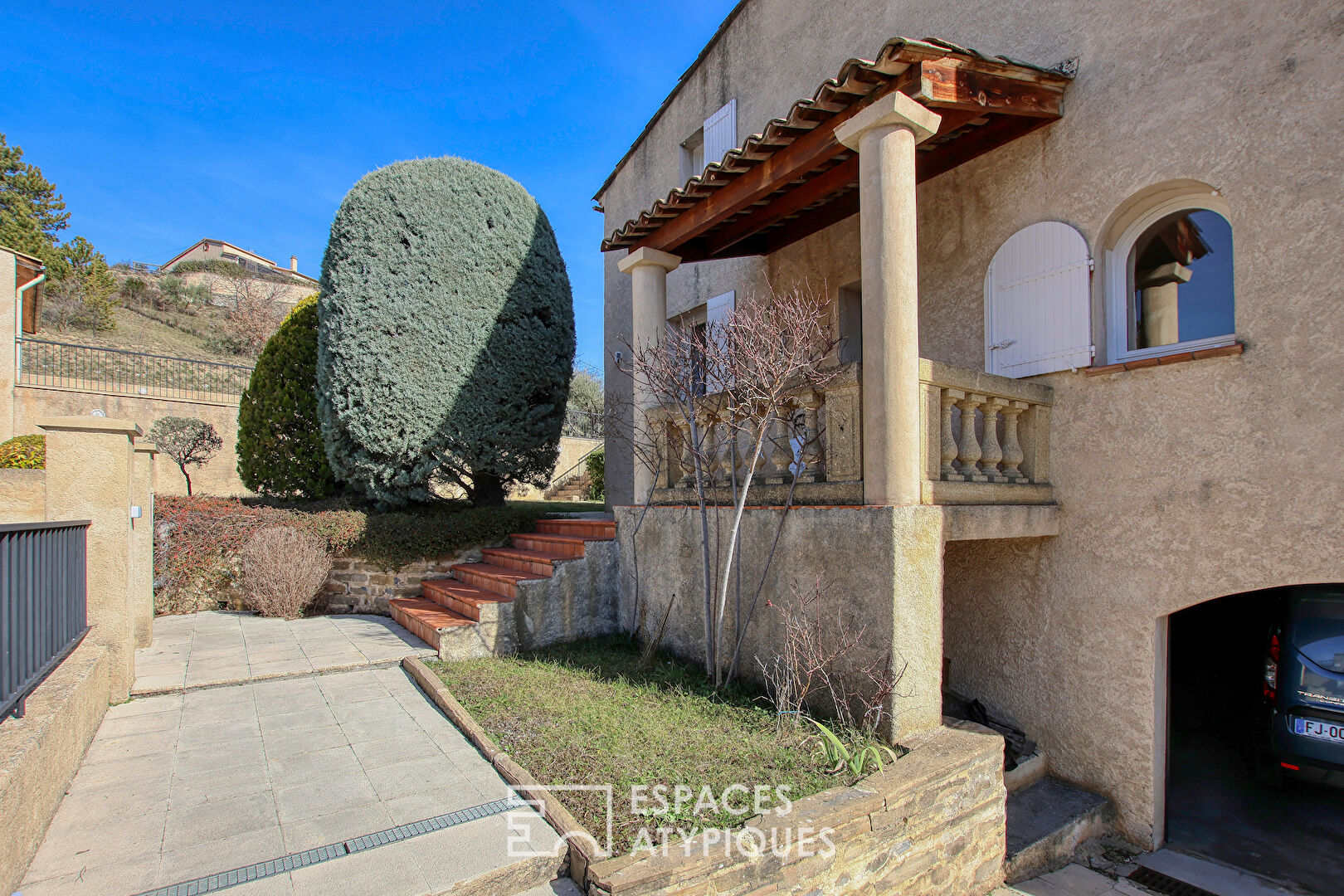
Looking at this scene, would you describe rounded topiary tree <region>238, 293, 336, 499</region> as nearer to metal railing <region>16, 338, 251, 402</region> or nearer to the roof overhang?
metal railing <region>16, 338, 251, 402</region>

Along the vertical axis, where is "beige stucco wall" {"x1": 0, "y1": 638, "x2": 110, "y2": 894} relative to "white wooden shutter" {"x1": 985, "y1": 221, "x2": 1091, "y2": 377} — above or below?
below

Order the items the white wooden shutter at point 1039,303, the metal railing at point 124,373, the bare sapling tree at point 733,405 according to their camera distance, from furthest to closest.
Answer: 1. the metal railing at point 124,373
2. the white wooden shutter at point 1039,303
3. the bare sapling tree at point 733,405

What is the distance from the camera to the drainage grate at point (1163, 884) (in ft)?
14.4

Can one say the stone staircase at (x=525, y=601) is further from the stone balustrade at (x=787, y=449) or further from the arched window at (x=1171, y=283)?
the arched window at (x=1171, y=283)

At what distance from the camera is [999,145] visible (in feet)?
19.0

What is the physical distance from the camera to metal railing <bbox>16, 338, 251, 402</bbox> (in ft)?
45.0

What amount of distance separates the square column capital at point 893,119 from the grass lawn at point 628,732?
426 centimetres

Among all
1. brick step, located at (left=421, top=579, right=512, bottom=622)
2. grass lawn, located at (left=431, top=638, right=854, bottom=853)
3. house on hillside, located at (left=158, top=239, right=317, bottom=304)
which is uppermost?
house on hillside, located at (left=158, top=239, right=317, bottom=304)

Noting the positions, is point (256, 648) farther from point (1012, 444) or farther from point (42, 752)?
point (1012, 444)

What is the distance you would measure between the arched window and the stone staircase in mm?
5156

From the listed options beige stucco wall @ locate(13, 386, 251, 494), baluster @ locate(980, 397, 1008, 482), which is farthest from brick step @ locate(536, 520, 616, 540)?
beige stucco wall @ locate(13, 386, 251, 494)

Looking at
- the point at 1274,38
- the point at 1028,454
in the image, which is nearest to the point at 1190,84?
the point at 1274,38

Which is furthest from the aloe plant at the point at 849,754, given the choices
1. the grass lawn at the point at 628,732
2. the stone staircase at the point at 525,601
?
the stone staircase at the point at 525,601

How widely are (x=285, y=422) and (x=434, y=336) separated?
3040mm
